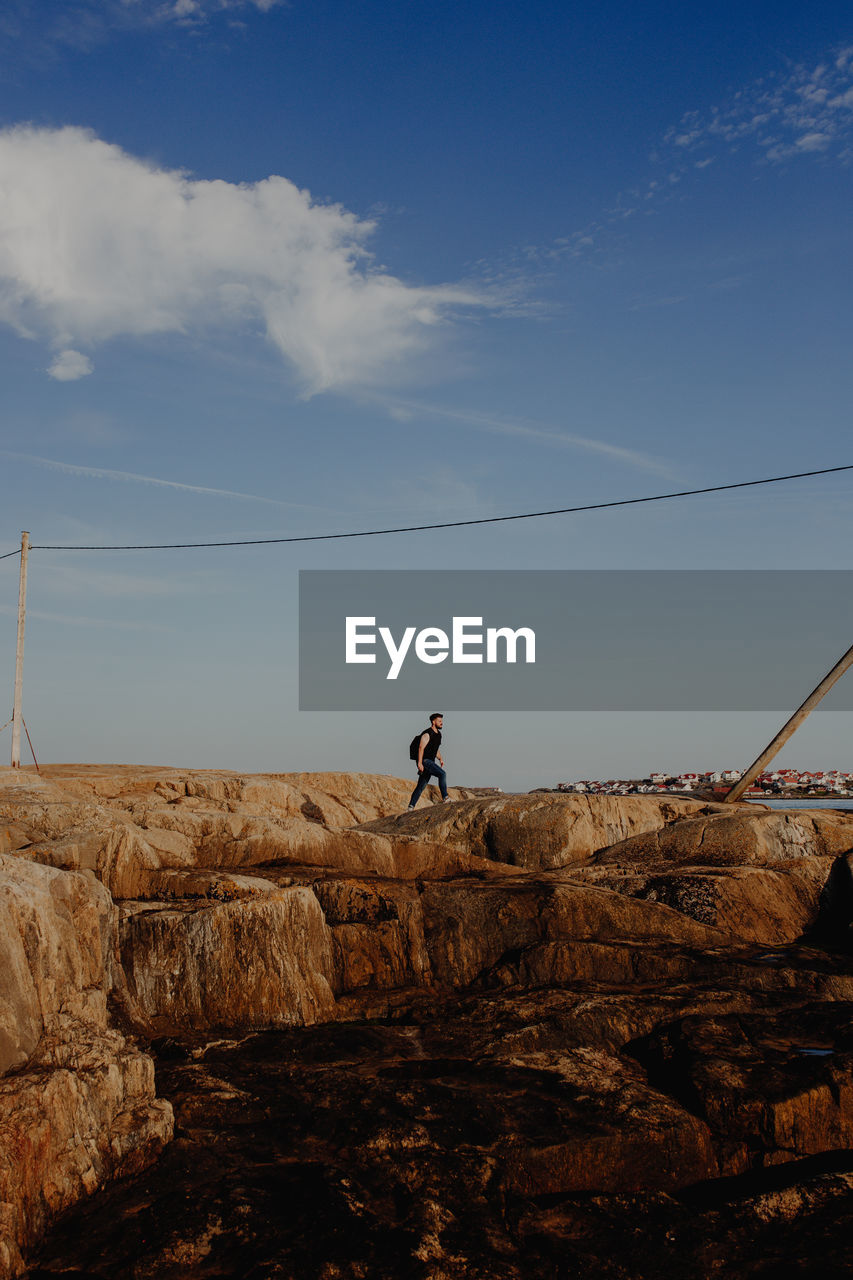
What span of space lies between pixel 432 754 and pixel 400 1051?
33.8 feet

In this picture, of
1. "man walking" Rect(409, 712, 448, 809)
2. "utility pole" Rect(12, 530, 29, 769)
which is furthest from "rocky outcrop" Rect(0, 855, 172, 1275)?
"utility pole" Rect(12, 530, 29, 769)

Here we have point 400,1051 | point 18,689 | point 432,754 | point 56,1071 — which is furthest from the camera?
point 18,689

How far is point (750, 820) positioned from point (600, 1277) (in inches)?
412

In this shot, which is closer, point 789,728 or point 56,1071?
point 56,1071

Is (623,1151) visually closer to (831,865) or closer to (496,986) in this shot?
(496,986)

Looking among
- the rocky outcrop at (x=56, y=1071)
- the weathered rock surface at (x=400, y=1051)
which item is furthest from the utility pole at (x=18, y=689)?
the rocky outcrop at (x=56, y=1071)

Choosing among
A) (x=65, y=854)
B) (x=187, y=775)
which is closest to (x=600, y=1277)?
(x=65, y=854)

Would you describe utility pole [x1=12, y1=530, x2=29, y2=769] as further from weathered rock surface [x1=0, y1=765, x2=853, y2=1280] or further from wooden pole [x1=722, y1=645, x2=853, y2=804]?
wooden pole [x1=722, y1=645, x2=853, y2=804]

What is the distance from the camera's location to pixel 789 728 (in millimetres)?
18859

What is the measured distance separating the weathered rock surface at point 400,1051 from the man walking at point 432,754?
13.8 feet

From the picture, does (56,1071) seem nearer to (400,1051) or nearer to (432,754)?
(400,1051)

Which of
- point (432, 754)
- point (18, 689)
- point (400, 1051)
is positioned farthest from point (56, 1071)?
point (18, 689)

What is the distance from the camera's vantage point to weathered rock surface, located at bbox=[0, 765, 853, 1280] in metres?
A: 5.39

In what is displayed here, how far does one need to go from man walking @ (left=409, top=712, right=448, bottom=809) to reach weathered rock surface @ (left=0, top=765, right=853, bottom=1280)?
4.21 m
